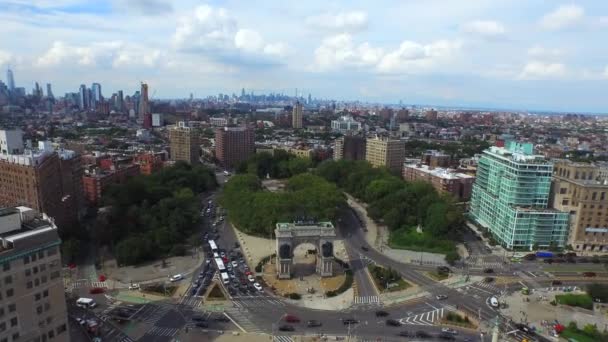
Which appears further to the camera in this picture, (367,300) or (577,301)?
(367,300)

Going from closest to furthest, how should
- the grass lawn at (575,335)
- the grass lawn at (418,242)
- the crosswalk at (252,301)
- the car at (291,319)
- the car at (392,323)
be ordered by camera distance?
the grass lawn at (575,335), the car at (392,323), the car at (291,319), the crosswalk at (252,301), the grass lawn at (418,242)

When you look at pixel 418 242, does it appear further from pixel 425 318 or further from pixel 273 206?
pixel 273 206

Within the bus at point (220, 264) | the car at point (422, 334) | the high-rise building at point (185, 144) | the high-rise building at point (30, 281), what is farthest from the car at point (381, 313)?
the high-rise building at point (185, 144)

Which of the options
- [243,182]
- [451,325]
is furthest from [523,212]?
[243,182]

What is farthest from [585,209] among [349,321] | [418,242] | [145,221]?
[145,221]

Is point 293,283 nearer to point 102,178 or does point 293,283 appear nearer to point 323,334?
point 323,334

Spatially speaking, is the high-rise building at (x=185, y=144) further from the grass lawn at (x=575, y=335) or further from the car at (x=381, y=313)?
the grass lawn at (x=575, y=335)
